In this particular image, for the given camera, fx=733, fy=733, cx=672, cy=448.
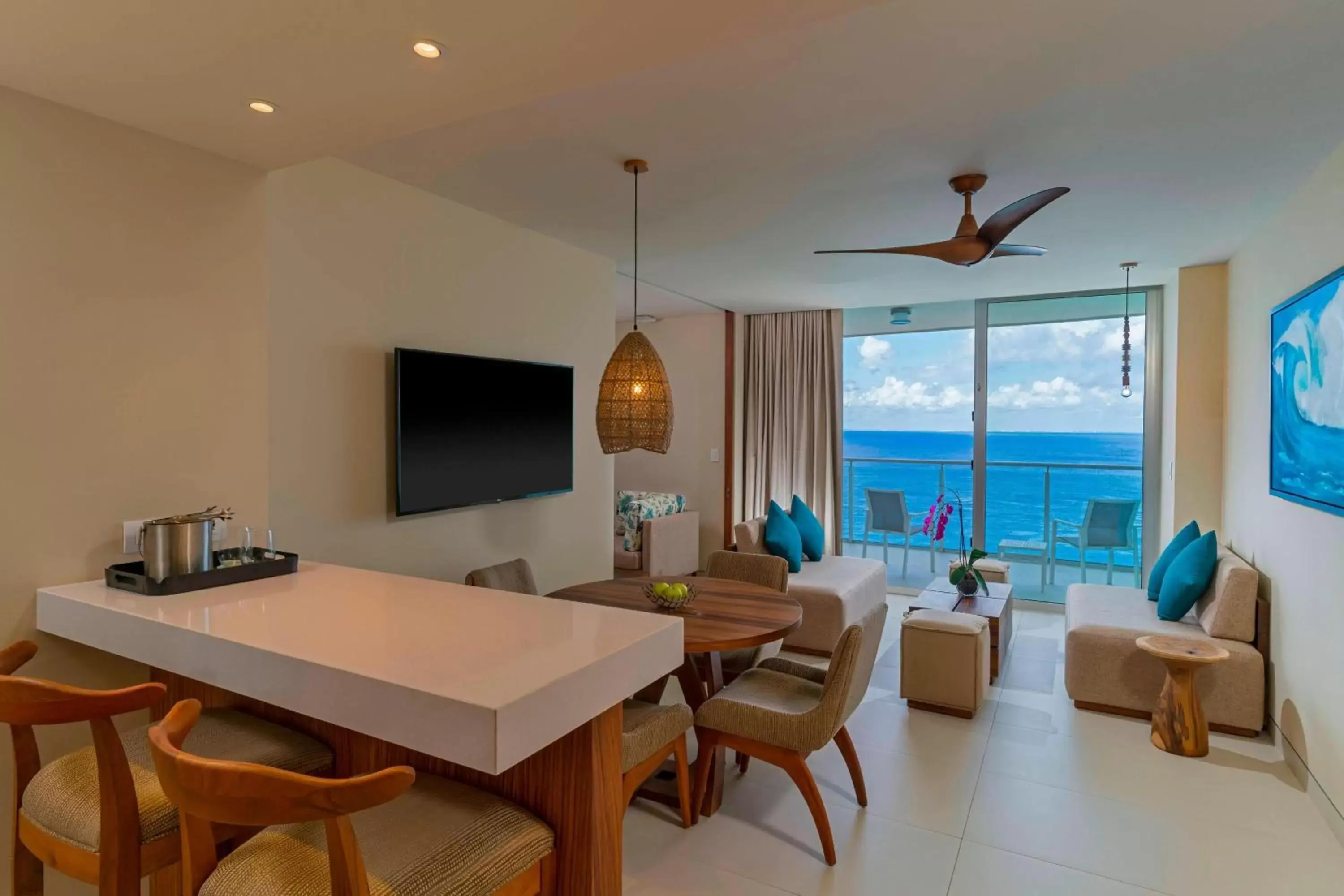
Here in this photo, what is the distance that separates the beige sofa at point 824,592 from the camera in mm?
4621

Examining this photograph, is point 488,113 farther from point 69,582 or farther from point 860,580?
point 860,580

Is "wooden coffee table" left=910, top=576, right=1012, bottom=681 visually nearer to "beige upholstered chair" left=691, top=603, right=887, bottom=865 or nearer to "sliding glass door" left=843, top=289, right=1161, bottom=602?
"sliding glass door" left=843, top=289, right=1161, bottom=602

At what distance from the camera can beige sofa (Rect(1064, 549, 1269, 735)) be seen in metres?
3.43

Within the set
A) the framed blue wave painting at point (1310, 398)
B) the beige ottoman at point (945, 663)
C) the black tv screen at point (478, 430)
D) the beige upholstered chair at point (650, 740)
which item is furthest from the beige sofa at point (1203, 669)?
the black tv screen at point (478, 430)

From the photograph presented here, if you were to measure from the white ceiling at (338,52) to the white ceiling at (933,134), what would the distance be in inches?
13.9

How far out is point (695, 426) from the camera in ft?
22.7

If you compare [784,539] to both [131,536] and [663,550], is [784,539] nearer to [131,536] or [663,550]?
[663,550]

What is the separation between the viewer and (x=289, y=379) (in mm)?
2771

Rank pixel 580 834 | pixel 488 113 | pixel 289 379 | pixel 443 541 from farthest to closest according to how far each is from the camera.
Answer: pixel 443 541 < pixel 289 379 < pixel 488 113 < pixel 580 834

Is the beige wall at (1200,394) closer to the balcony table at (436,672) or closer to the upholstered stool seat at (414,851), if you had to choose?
the balcony table at (436,672)

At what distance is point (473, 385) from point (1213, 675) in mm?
3771

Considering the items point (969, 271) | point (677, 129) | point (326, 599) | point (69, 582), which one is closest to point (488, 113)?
point (677, 129)

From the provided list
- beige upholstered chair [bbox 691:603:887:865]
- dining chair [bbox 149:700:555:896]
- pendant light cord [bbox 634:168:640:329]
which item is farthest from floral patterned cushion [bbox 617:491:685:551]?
dining chair [bbox 149:700:555:896]

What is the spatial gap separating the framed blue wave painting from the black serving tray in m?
3.42
